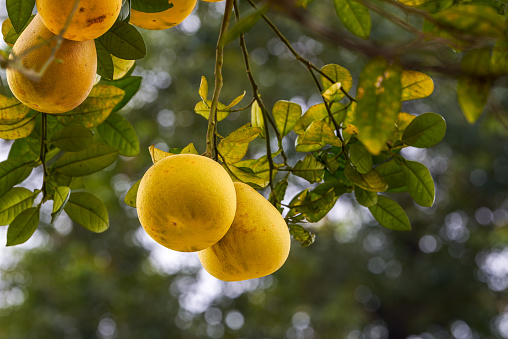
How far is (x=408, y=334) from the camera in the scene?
712 cm

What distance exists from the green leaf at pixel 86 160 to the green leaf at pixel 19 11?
0.20 meters

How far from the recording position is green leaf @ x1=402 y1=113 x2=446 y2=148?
2.17ft

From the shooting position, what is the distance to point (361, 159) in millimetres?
664

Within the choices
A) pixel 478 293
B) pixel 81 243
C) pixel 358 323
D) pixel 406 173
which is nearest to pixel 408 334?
pixel 478 293

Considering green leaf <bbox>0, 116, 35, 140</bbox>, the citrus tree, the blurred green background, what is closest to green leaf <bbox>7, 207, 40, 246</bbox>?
the citrus tree

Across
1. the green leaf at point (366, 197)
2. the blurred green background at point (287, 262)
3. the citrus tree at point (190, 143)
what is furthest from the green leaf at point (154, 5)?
the blurred green background at point (287, 262)

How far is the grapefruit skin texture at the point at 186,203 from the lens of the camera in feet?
1.77

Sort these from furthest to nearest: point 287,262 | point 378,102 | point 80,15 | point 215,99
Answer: point 287,262, point 215,99, point 80,15, point 378,102

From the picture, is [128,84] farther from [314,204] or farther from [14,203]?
[314,204]

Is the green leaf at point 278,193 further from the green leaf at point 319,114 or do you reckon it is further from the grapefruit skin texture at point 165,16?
the grapefruit skin texture at point 165,16

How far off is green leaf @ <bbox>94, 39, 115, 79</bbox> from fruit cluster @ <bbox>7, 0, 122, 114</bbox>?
0.05 metres

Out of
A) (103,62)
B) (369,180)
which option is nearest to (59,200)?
(103,62)

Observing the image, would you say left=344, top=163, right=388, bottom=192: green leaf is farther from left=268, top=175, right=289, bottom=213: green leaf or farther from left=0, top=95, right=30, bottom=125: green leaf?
left=0, top=95, right=30, bottom=125: green leaf

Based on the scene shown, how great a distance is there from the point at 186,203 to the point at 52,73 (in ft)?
0.65
